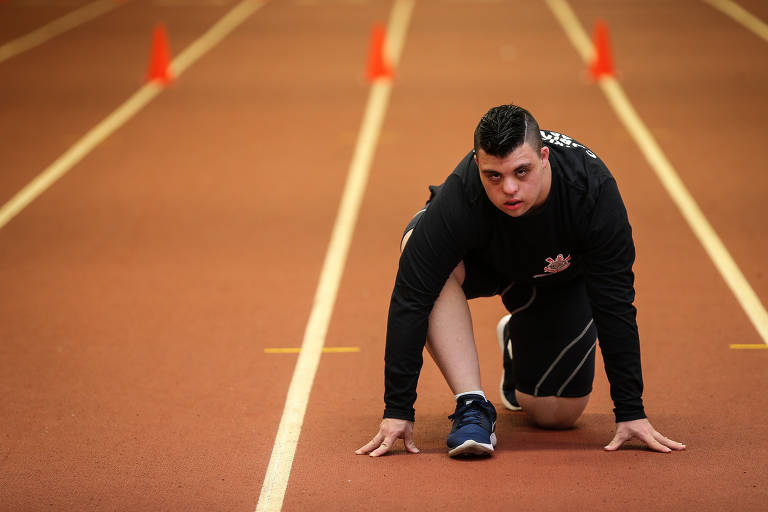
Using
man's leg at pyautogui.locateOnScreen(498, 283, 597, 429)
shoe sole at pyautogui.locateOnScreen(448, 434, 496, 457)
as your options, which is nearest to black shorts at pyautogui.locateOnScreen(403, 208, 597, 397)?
man's leg at pyautogui.locateOnScreen(498, 283, 597, 429)

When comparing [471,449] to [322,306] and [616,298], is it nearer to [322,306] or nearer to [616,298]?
[616,298]

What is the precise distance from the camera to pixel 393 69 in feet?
40.2

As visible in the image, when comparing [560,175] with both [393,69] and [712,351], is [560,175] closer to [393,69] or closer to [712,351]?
[712,351]

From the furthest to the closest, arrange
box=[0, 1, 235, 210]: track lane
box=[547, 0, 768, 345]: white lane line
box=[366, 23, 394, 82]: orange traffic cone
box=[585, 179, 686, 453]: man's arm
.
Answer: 1. box=[366, 23, 394, 82]: orange traffic cone
2. box=[0, 1, 235, 210]: track lane
3. box=[547, 0, 768, 345]: white lane line
4. box=[585, 179, 686, 453]: man's arm

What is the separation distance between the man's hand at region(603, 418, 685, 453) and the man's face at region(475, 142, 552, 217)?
93 centimetres

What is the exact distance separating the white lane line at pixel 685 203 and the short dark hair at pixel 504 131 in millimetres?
2388

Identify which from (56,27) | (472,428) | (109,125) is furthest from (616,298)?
(56,27)

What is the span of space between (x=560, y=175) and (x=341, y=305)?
7.93 ft

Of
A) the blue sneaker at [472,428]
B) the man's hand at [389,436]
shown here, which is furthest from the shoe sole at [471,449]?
the man's hand at [389,436]

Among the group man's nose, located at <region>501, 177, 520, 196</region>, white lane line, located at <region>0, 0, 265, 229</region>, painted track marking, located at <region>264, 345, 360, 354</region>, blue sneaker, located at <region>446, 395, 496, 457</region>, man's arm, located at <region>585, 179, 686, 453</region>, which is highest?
white lane line, located at <region>0, 0, 265, 229</region>

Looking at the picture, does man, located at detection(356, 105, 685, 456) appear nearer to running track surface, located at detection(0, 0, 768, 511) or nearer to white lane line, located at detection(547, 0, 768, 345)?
running track surface, located at detection(0, 0, 768, 511)

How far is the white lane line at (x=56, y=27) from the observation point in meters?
13.6

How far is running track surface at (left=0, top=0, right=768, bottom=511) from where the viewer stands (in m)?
3.91

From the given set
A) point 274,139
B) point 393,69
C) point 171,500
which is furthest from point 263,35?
point 171,500
